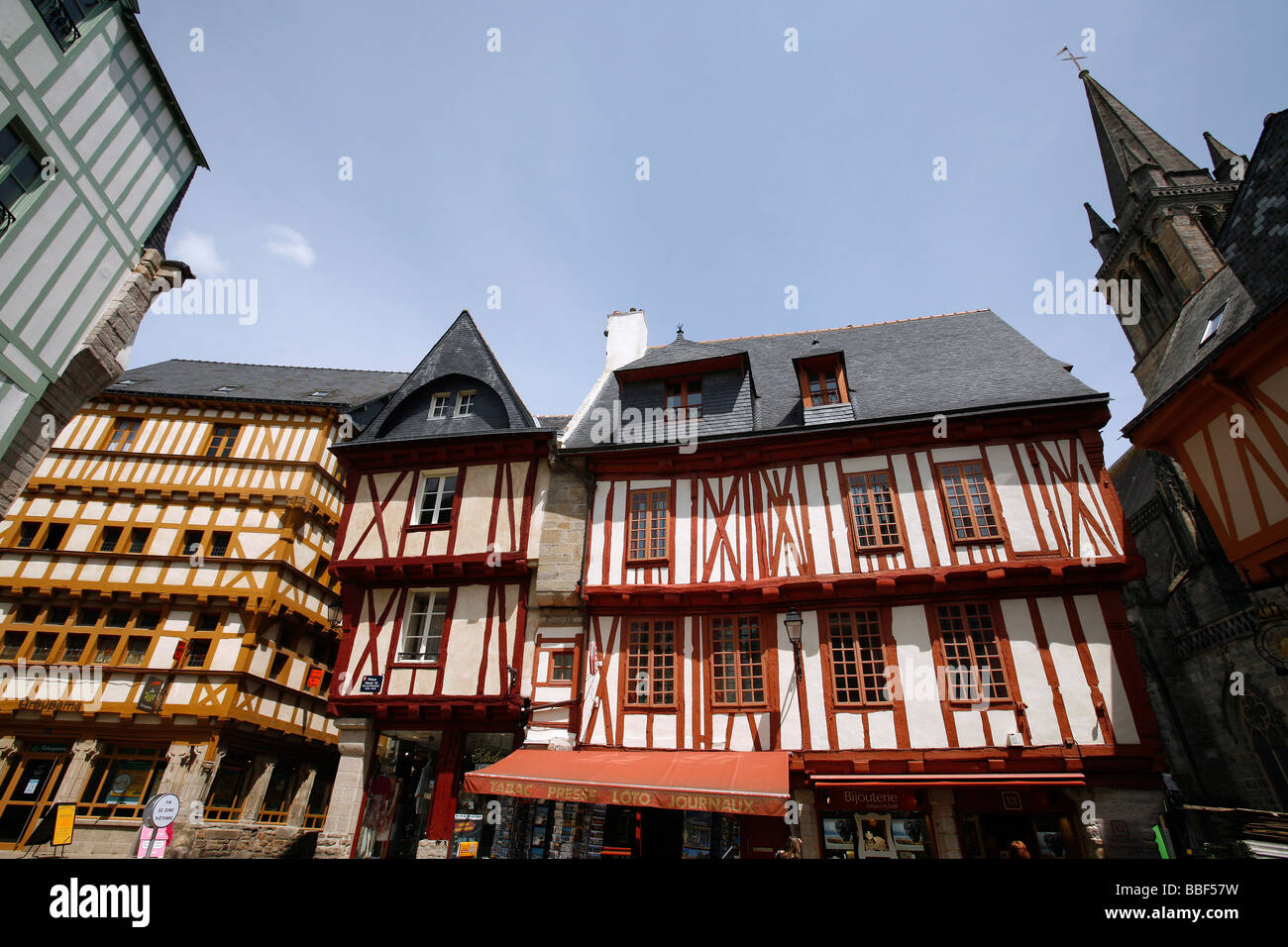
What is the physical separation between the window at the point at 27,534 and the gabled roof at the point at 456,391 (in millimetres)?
12383

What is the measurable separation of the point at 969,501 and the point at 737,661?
17.6 feet

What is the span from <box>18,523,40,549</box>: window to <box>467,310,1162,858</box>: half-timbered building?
59.1 ft

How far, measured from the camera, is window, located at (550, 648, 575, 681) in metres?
12.3

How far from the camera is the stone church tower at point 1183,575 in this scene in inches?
626

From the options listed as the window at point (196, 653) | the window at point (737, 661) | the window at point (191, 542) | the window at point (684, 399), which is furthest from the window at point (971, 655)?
the window at point (191, 542)

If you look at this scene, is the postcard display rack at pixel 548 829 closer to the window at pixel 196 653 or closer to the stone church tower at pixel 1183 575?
the stone church tower at pixel 1183 575

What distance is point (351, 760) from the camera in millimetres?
12383

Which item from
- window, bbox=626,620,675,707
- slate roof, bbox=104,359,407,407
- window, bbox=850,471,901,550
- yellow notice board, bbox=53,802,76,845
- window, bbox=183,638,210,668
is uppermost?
slate roof, bbox=104,359,407,407

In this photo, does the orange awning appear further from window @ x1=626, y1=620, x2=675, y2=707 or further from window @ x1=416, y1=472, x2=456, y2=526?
window @ x1=416, y1=472, x2=456, y2=526

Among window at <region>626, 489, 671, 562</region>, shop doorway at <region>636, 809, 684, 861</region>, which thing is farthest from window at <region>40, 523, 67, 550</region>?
shop doorway at <region>636, 809, 684, 861</region>

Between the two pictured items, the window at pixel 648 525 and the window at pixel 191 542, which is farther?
the window at pixel 191 542
